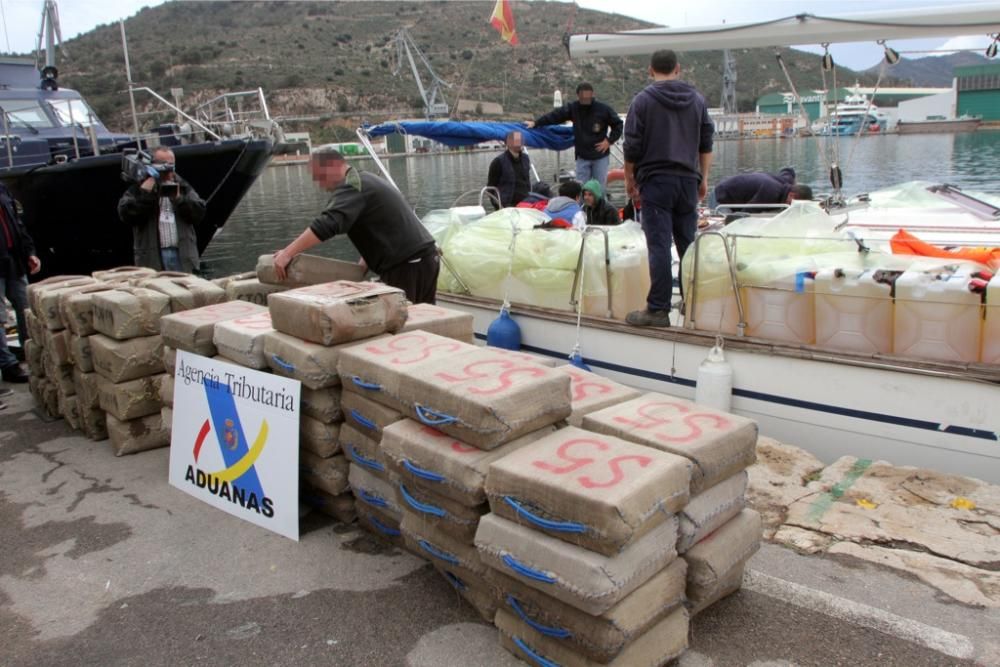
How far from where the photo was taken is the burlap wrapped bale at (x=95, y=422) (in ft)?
15.8

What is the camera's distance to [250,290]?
16.7ft

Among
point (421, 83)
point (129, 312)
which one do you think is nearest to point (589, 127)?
point (129, 312)

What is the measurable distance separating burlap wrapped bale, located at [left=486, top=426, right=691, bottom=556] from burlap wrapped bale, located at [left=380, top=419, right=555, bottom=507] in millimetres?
94

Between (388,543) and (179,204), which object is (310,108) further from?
(388,543)

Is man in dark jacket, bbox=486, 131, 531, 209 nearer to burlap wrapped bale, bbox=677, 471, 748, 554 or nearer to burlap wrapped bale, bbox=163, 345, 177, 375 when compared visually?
burlap wrapped bale, bbox=163, 345, 177, 375

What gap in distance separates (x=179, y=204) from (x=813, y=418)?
6942 millimetres

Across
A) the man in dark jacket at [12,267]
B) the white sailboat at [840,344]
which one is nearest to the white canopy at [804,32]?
the white sailboat at [840,344]

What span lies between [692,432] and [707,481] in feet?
0.63

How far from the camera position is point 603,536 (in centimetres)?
208

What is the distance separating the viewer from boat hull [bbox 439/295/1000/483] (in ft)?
13.4

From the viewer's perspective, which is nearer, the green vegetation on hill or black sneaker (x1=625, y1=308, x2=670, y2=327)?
black sneaker (x1=625, y1=308, x2=670, y2=327)

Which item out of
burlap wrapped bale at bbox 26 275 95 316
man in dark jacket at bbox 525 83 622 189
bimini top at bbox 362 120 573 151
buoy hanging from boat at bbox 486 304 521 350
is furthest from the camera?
bimini top at bbox 362 120 573 151

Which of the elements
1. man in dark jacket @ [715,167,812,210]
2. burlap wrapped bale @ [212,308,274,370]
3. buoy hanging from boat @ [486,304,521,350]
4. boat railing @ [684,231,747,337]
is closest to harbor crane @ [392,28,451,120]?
man in dark jacket @ [715,167,812,210]

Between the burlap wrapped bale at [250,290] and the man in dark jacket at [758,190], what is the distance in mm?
4496
